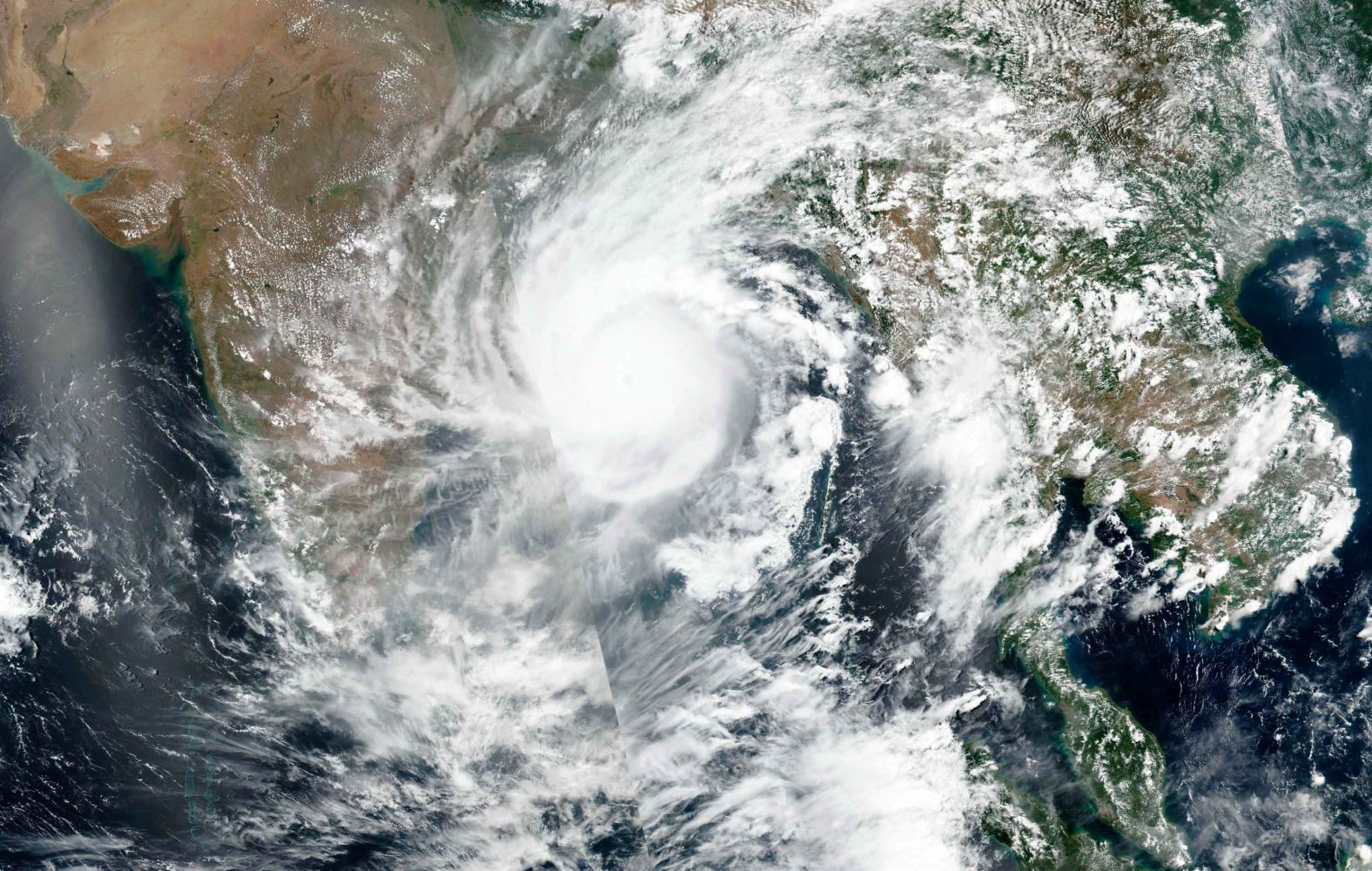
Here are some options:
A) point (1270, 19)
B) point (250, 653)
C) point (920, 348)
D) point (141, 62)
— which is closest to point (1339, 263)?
point (1270, 19)

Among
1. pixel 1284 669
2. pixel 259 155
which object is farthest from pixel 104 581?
pixel 1284 669

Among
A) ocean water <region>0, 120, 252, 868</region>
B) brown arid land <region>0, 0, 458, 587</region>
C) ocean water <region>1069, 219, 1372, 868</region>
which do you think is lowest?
ocean water <region>0, 120, 252, 868</region>

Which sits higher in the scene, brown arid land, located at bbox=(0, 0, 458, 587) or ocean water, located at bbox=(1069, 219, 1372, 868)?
ocean water, located at bbox=(1069, 219, 1372, 868)

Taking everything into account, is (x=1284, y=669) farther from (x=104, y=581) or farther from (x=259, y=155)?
(x=104, y=581)

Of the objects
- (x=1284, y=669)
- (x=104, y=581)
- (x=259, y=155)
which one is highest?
(x=1284, y=669)

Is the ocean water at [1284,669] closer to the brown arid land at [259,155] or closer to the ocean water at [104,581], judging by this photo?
the brown arid land at [259,155]

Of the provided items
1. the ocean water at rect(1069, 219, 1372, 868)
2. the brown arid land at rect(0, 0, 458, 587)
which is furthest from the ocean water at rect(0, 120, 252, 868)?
the ocean water at rect(1069, 219, 1372, 868)

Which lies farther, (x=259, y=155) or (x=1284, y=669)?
(x=259, y=155)

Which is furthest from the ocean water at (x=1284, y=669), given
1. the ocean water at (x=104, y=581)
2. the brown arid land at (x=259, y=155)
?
the ocean water at (x=104, y=581)

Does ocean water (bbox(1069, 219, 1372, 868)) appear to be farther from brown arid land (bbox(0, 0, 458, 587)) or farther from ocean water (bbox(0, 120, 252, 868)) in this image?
ocean water (bbox(0, 120, 252, 868))

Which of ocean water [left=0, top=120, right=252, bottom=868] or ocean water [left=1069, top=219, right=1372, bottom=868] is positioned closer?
ocean water [left=1069, top=219, right=1372, bottom=868]
